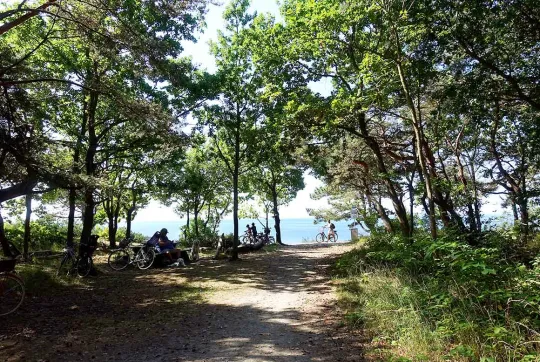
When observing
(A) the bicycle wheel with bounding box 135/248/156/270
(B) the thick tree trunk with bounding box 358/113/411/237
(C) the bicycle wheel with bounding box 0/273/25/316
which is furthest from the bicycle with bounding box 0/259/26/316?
(B) the thick tree trunk with bounding box 358/113/411/237

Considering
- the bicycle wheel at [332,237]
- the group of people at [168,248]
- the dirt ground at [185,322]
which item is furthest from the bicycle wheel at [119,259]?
the bicycle wheel at [332,237]

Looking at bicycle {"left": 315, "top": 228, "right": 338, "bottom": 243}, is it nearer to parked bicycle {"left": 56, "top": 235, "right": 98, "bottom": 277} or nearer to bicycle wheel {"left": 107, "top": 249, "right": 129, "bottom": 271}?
bicycle wheel {"left": 107, "top": 249, "right": 129, "bottom": 271}

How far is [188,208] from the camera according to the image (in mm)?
28141

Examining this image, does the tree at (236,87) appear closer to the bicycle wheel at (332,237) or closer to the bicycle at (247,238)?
the bicycle at (247,238)

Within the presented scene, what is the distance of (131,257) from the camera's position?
42.6 feet

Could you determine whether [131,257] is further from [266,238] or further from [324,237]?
[324,237]

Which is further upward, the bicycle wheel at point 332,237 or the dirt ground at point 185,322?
the bicycle wheel at point 332,237

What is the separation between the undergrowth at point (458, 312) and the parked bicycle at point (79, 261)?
8277 millimetres

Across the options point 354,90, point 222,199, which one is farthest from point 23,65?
point 222,199

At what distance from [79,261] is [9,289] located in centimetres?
432

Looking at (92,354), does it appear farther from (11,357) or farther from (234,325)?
(234,325)

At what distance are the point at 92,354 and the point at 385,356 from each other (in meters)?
3.71

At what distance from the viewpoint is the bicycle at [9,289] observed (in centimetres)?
639

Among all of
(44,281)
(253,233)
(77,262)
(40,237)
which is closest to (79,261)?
(77,262)
